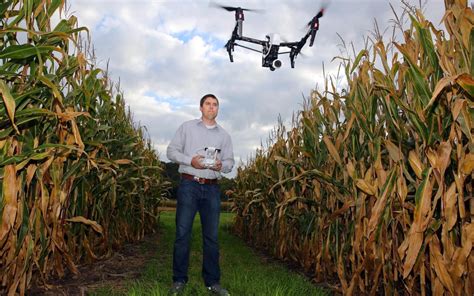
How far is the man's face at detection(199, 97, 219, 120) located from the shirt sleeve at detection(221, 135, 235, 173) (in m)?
0.33

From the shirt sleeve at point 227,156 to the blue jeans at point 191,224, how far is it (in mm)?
214

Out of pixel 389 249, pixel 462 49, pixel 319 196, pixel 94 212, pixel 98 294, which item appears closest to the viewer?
pixel 462 49

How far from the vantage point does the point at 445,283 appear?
123 inches

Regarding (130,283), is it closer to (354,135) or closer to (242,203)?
(354,135)

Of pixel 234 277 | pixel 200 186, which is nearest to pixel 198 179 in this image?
pixel 200 186

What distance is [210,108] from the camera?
4.83 meters

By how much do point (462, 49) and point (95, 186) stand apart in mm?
4058

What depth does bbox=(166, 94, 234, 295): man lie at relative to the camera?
15.3 feet

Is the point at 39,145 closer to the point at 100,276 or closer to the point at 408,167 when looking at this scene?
the point at 100,276

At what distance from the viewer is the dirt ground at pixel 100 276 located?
438 cm

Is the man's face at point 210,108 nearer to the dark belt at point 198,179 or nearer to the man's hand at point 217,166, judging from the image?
the man's hand at point 217,166

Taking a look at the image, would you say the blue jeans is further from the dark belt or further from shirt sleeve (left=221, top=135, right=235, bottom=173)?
shirt sleeve (left=221, top=135, right=235, bottom=173)

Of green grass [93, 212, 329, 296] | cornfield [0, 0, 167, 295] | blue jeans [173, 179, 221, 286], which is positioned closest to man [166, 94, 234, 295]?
blue jeans [173, 179, 221, 286]

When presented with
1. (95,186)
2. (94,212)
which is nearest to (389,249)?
(95,186)
